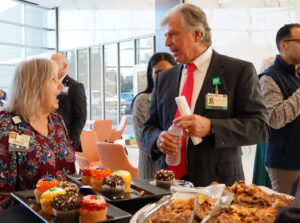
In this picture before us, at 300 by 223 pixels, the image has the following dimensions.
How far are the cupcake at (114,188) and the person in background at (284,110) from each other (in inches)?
54.9

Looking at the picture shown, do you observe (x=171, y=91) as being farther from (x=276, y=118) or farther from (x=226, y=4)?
(x=226, y=4)

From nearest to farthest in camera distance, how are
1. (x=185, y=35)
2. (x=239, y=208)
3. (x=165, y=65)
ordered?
(x=239, y=208), (x=185, y=35), (x=165, y=65)

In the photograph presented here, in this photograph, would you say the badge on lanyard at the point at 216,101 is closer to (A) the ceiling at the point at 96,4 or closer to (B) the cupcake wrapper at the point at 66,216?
(B) the cupcake wrapper at the point at 66,216

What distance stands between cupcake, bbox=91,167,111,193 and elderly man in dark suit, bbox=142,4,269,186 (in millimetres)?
352

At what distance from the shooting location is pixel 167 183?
1.51m

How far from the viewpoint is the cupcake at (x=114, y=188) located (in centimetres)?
144

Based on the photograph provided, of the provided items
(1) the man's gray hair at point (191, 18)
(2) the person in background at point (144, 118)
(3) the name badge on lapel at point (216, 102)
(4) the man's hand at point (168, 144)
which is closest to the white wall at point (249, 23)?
(2) the person in background at point (144, 118)

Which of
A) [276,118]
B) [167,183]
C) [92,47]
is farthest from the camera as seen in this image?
[92,47]

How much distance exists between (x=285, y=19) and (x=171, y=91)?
447 centimetres

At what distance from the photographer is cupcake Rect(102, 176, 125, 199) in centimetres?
144

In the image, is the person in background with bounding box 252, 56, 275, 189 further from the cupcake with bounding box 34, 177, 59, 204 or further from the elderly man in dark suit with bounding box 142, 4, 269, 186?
the cupcake with bounding box 34, 177, 59, 204

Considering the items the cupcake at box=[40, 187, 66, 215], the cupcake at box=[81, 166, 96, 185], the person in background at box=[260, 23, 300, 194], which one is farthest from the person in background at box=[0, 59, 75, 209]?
the person in background at box=[260, 23, 300, 194]

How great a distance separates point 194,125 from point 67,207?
2.34 ft

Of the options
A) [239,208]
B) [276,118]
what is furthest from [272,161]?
[239,208]
